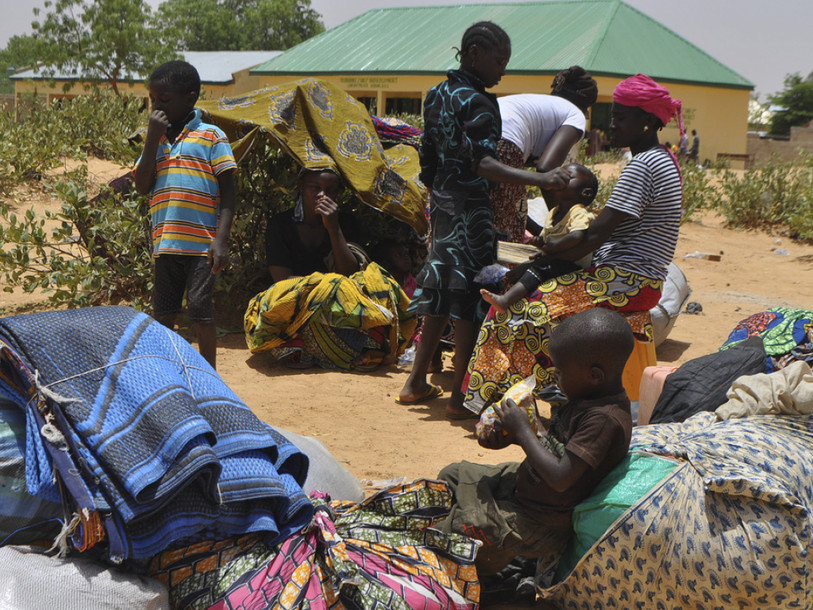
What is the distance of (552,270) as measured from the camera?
13.6 feet

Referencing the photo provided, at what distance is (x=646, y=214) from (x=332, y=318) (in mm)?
2210

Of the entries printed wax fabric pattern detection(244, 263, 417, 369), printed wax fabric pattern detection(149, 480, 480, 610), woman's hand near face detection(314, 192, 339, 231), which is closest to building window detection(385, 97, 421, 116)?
woman's hand near face detection(314, 192, 339, 231)

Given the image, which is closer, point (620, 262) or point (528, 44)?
point (620, 262)

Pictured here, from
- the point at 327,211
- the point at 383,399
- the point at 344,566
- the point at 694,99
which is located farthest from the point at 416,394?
the point at 694,99

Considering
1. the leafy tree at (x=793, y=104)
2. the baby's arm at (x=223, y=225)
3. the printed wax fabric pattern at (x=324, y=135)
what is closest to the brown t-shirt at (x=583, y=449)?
the baby's arm at (x=223, y=225)

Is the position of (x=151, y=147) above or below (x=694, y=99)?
below

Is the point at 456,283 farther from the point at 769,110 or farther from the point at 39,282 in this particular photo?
the point at 769,110

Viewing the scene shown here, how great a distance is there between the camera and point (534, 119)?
4.83 meters

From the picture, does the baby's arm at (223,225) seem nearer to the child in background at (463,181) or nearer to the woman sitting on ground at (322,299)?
the child in background at (463,181)

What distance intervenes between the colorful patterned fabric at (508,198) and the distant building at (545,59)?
65.8ft

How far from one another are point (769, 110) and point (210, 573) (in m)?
48.7

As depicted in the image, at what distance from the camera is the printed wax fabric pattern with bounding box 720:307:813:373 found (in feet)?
10.7

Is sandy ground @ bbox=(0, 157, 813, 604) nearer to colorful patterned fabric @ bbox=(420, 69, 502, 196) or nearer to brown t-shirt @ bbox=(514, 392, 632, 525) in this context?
brown t-shirt @ bbox=(514, 392, 632, 525)

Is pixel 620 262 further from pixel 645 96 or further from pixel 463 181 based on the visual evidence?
pixel 463 181
